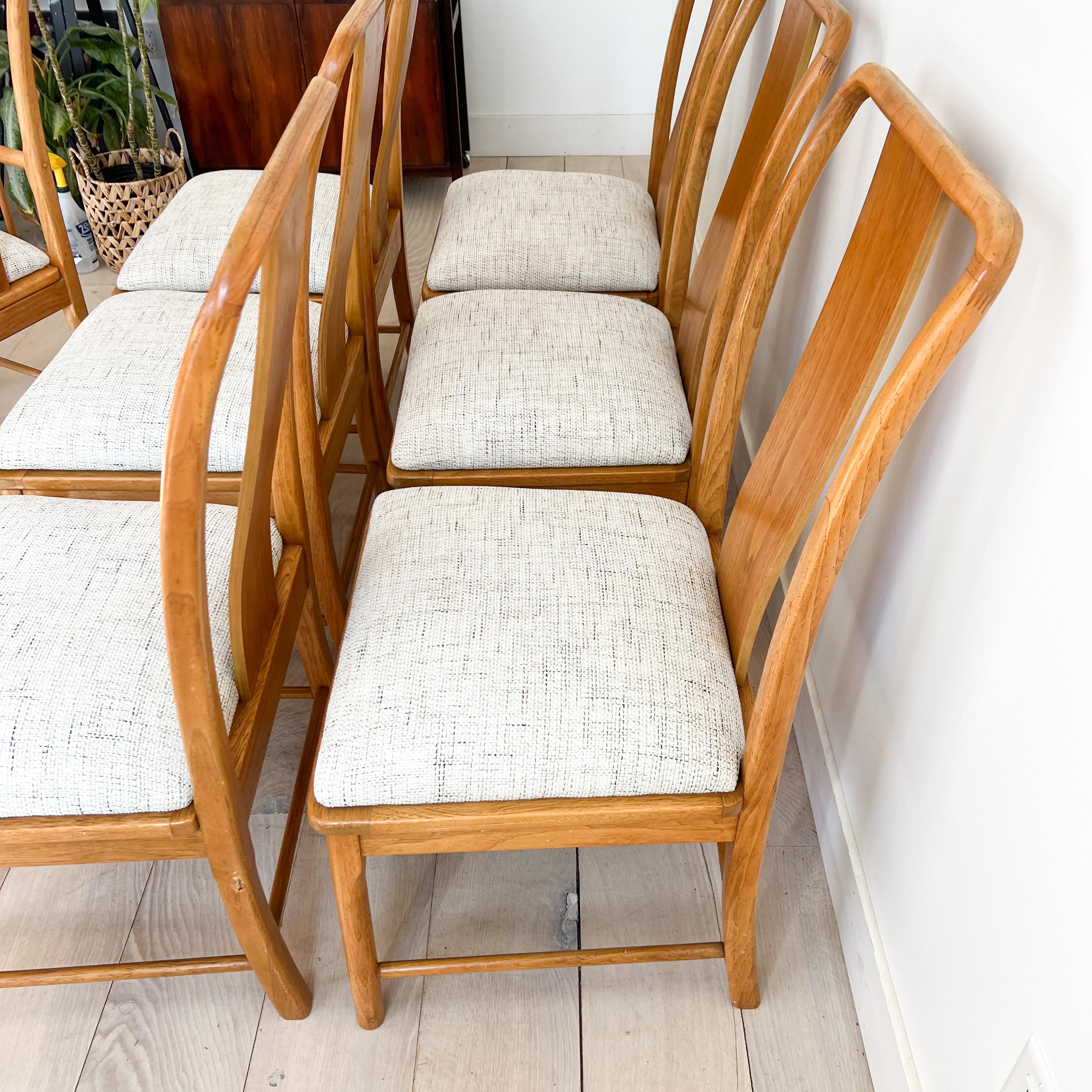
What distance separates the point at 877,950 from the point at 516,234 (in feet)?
4.11

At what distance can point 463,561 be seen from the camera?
104 centimetres

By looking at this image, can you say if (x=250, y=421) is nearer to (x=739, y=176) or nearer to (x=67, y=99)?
(x=739, y=176)

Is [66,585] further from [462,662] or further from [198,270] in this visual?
[198,270]

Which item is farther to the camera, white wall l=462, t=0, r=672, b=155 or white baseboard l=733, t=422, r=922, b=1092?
white wall l=462, t=0, r=672, b=155

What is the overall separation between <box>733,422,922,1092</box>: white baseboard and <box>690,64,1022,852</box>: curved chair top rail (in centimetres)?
13

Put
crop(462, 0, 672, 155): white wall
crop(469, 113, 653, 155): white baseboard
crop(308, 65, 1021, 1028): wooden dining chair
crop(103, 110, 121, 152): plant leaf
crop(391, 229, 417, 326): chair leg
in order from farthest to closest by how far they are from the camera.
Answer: crop(469, 113, 653, 155): white baseboard
crop(462, 0, 672, 155): white wall
crop(103, 110, 121, 152): plant leaf
crop(391, 229, 417, 326): chair leg
crop(308, 65, 1021, 1028): wooden dining chair

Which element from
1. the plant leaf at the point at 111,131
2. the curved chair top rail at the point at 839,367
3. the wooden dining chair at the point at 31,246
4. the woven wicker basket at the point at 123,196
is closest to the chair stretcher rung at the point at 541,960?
the curved chair top rail at the point at 839,367

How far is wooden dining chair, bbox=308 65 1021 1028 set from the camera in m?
0.85

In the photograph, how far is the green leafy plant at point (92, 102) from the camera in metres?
2.54

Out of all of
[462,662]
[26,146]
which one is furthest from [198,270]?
[462,662]

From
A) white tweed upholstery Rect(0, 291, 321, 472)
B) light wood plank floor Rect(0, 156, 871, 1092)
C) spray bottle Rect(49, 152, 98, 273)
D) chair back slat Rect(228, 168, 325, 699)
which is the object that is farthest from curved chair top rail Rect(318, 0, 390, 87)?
spray bottle Rect(49, 152, 98, 273)

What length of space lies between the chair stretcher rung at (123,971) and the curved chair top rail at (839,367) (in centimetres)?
62

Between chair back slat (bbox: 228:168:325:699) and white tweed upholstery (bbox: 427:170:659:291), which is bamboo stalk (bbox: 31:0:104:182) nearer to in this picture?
white tweed upholstery (bbox: 427:170:659:291)

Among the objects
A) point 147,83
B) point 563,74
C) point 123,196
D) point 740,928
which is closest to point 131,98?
point 147,83
